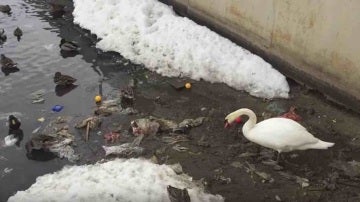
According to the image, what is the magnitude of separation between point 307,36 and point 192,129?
301 cm

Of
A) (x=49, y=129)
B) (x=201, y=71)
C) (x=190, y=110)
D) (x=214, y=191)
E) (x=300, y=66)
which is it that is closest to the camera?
(x=214, y=191)

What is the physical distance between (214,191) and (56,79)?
4.51 m

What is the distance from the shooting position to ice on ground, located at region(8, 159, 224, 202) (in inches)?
247

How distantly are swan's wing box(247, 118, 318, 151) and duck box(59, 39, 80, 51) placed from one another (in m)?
5.75

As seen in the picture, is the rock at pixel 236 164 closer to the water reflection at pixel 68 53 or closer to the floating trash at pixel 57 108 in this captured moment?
the floating trash at pixel 57 108

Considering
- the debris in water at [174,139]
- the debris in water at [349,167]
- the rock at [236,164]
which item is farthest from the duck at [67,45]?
the debris in water at [349,167]

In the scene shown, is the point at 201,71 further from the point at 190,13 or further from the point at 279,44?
the point at 190,13

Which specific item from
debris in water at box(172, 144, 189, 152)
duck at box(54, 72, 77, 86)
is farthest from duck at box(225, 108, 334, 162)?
duck at box(54, 72, 77, 86)

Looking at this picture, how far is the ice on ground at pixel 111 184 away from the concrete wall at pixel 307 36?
143 inches

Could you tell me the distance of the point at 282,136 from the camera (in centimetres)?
670

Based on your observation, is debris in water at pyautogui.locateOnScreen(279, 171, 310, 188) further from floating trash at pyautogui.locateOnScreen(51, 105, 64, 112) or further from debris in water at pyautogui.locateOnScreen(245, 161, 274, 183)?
floating trash at pyautogui.locateOnScreen(51, 105, 64, 112)

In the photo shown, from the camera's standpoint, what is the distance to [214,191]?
257 inches

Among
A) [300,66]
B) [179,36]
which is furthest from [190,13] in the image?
[300,66]

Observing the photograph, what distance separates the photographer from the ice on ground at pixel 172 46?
948cm
